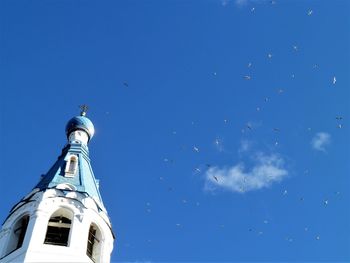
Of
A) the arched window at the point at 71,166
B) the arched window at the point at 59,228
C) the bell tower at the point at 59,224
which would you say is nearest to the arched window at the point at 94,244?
the bell tower at the point at 59,224

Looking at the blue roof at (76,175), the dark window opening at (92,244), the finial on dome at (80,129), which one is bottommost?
the dark window opening at (92,244)

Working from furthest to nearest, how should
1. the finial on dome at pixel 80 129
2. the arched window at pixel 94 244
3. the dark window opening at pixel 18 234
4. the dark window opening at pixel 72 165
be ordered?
the finial on dome at pixel 80 129 < the dark window opening at pixel 72 165 < the arched window at pixel 94 244 < the dark window opening at pixel 18 234

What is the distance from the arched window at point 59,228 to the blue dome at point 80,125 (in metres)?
7.09

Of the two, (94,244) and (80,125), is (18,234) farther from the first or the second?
(80,125)

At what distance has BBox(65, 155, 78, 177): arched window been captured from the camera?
23.6 meters

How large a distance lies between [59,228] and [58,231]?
116mm

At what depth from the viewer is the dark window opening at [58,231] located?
2034cm

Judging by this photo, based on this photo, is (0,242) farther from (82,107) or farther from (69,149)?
(82,107)

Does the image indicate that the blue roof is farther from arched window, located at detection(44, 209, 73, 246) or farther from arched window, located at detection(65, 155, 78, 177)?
arched window, located at detection(44, 209, 73, 246)

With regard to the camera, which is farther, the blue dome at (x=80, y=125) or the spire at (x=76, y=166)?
the blue dome at (x=80, y=125)

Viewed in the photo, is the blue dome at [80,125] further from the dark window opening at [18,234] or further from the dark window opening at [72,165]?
the dark window opening at [18,234]

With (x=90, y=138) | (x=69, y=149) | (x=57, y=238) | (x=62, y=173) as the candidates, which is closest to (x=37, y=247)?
(x=57, y=238)

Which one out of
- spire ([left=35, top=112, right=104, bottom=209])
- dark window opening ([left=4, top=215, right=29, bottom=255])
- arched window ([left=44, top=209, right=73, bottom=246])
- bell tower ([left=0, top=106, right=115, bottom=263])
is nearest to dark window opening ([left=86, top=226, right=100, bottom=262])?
bell tower ([left=0, top=106, right=115, bottom=263])

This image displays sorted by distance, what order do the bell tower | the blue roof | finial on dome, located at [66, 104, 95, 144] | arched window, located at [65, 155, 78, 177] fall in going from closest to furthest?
the bell tower → the blue roof → arched window, located at [65, 155, 78, 177] → finial on dome, located at [66, 104, 95, 144]
